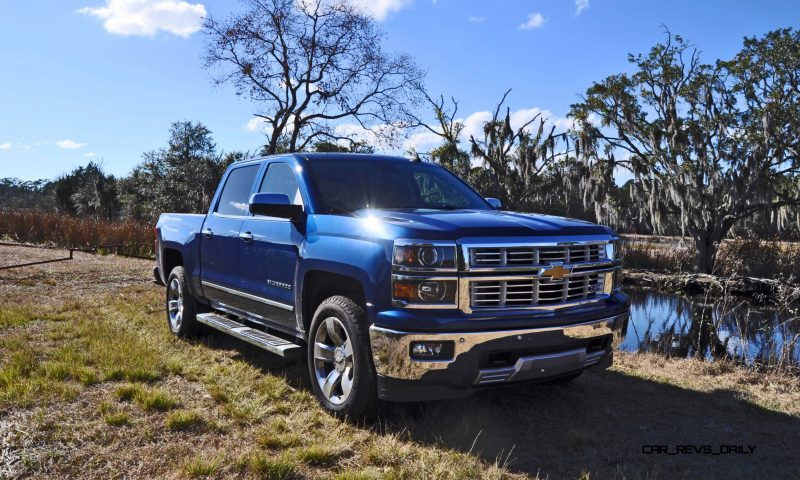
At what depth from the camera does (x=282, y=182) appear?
17.0 ft

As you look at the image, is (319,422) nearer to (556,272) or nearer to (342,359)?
(342,359)

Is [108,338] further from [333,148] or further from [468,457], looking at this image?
[333,148]

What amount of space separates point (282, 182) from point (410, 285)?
83.2 inches

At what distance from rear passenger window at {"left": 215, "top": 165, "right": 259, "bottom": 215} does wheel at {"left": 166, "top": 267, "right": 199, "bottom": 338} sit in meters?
1.06

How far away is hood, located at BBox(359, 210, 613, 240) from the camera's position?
358cm

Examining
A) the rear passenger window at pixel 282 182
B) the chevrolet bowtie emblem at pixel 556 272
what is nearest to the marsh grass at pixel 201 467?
the rear passenger window at pixel 282 182

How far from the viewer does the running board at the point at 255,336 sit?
4.45m

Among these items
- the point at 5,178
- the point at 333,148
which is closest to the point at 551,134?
the point at 333,148

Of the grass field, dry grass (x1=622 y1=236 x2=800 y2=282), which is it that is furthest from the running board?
dry grass (x1=622 y1=236 x2=800 y2=282)

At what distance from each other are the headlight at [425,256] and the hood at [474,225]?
49 mm

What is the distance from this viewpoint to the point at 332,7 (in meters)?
28.7

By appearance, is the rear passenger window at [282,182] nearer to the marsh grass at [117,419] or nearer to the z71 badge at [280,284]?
the z71 badge at [280,284]

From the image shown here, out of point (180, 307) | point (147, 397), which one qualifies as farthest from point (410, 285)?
point (180, 307)

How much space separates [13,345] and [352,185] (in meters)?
3.78
